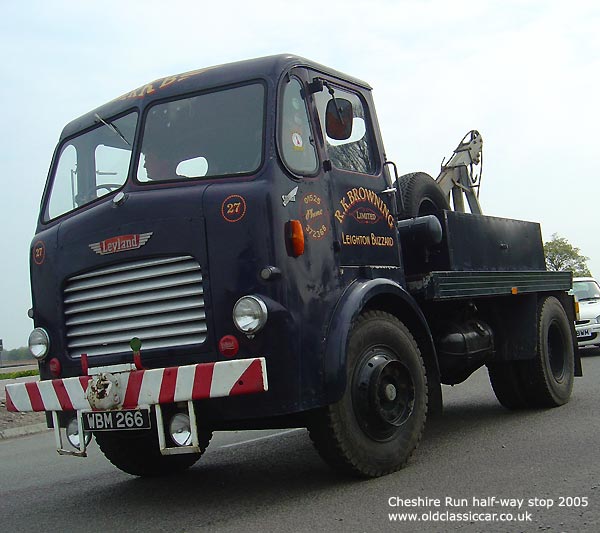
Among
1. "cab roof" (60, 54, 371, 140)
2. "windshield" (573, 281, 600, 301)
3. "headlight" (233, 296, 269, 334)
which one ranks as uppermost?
"cab roof" (60, 54, 371, 140)

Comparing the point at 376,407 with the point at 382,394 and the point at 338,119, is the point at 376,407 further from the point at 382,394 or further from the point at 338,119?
the point at 338,119

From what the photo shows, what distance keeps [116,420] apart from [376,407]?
1.60 metres

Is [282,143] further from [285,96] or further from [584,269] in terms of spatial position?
[584,269]

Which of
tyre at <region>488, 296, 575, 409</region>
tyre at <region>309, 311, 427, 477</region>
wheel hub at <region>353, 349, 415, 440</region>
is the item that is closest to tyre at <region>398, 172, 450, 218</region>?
tyre at <region>309, 311, 427, 477</region>

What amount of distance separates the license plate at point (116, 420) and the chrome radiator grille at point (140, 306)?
414mm

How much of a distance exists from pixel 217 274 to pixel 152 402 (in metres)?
0.82

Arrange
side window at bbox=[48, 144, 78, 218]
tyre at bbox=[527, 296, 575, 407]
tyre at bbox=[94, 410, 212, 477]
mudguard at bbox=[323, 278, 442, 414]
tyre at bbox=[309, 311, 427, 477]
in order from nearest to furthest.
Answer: mudguard at bbox=[323, 278, 442, 414]
tyre at bbox=[309, 311, 427, 477]
side window at bbox=[48, 144, 78, 218]
tyre at bbox=[94, 410, 212, 477]
tyre at bbox=[527, 296, 575, 407]

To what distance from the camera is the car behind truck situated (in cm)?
482

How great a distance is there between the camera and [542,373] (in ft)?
26.2

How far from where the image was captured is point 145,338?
16.6 ft

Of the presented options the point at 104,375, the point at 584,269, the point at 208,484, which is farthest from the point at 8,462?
the point at 584,269

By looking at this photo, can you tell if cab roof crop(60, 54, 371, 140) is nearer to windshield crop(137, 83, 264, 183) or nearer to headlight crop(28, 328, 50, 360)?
windshield crop(137, 83, 264, 183)

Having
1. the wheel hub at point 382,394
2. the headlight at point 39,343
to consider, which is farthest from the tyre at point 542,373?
the headlight at point 39,343

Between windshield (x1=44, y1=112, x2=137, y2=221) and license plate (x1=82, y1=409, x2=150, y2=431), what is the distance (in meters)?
1.51
